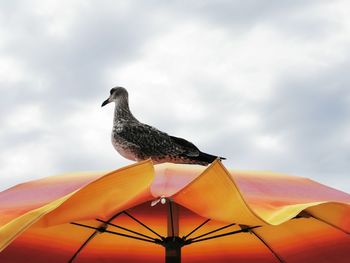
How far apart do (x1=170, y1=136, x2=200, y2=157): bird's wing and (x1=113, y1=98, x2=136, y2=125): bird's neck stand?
598mm

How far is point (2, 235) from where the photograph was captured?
→ 7.76ft

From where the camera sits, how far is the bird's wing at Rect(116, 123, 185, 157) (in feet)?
17.5

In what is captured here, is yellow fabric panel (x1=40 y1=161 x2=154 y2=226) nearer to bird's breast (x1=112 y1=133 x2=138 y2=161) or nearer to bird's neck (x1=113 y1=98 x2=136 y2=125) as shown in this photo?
bird's breast (x1=112 y1=133 x2=138 y2=161)

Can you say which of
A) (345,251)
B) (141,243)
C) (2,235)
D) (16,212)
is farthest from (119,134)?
(2,235)

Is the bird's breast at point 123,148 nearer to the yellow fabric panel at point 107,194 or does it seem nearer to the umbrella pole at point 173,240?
the umbrella pole at point 173,240

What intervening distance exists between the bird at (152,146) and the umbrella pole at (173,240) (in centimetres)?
130

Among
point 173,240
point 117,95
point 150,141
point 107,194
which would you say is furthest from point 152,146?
point 107,194

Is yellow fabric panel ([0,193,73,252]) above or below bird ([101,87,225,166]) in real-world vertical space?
below

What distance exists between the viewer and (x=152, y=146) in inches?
212

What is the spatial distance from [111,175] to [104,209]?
28cm

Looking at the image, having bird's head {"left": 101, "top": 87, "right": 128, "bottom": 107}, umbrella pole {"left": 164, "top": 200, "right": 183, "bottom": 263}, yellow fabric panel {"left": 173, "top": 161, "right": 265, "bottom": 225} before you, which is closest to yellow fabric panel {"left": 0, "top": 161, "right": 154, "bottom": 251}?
yellow fabric panel {"left": 173, "top": 161, "right": 265, "bottom": 225}

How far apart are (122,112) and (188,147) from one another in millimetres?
829

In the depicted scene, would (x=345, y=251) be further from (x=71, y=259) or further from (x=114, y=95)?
(x=114, y=95)

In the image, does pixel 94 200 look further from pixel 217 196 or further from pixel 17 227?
pixel 217 196
